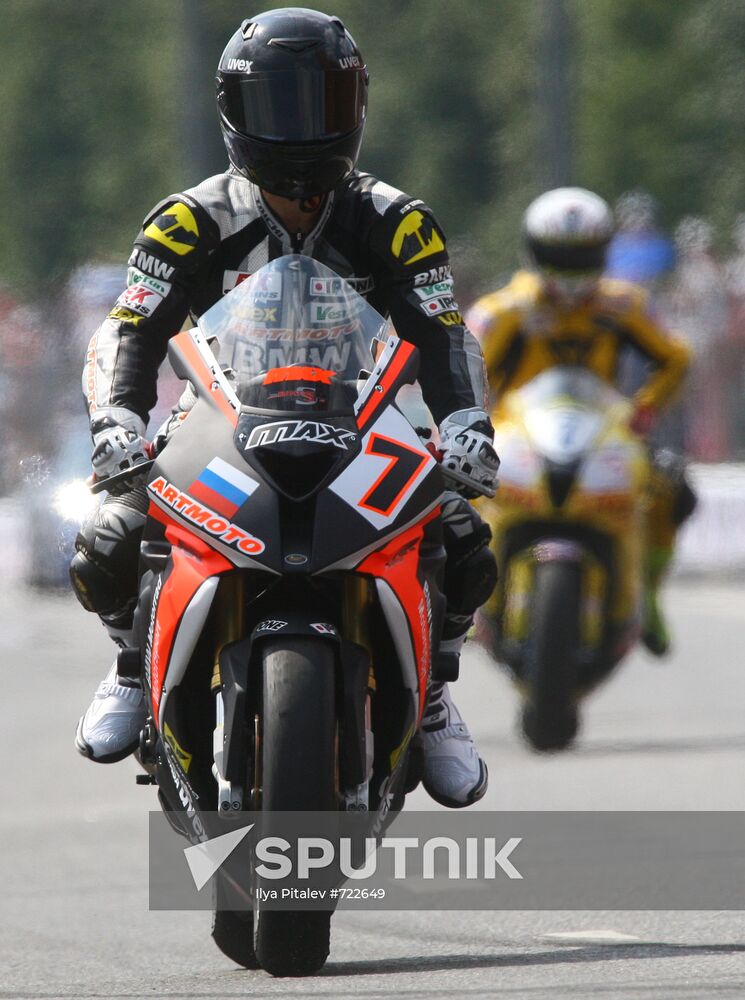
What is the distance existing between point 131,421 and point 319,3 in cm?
5358

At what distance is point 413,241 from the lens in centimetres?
586

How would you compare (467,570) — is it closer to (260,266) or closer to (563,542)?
(260,266)

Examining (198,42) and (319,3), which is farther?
(319,3)

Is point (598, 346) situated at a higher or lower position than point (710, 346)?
lower

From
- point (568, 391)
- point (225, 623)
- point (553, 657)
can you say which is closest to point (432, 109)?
point (568, 391)

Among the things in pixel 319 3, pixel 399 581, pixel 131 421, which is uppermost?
pixel 319 3

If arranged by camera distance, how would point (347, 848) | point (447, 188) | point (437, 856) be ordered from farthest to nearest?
point (447, 188), point (437, 856), point (347, 848)

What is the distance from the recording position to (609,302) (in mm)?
10516

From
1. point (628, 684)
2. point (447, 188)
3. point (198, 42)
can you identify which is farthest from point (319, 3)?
point (628, 684)

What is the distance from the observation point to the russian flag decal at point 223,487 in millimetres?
5121

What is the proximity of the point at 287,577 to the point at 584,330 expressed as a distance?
553cm

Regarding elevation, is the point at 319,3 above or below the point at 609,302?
above

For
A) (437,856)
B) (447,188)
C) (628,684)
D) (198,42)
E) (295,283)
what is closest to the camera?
(295,283)

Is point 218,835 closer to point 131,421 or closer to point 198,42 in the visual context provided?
point 131,421
